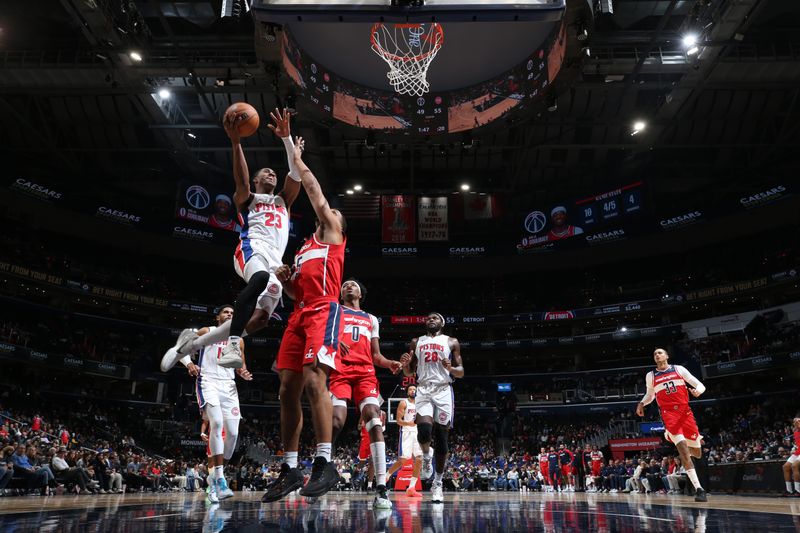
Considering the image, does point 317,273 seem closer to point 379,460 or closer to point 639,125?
point 379,460

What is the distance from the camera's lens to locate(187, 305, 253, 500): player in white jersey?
6559 mm

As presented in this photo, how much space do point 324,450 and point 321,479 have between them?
221mm

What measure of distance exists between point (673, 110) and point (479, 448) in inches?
707

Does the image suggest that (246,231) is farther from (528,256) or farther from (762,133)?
(528,256)

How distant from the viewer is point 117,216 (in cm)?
2808

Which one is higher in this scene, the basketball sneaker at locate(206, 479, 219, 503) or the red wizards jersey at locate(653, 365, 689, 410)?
the red wizards jersey at locate(653, 365, 689, 410)

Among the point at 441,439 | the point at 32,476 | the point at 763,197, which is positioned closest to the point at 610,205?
the point at 763,197

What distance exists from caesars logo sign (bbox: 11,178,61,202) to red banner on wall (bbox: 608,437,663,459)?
2793 cm

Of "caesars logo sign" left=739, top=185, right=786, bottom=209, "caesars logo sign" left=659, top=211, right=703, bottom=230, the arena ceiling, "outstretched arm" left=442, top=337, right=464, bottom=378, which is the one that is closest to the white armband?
"outstretched arm" left=442, top=337, right=464, bottom=378

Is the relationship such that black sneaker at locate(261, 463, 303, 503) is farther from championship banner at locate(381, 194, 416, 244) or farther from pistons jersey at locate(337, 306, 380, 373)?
championship banner at locate(381, 194, 416, 244)

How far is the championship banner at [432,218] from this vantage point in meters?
29.2

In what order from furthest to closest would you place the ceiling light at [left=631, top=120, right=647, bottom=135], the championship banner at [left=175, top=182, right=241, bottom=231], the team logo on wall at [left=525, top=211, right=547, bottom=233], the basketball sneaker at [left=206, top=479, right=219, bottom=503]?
the team logo on wall at [left=525, top=211, right=547, bottom=233], the championship banner at [left=175, top=182, right=241, bottom=231], the ceiling light at [left=631, top=120, right=647, bottom=135], the basketball sneaker at [left=206, top=479, right=219, bottom=503]

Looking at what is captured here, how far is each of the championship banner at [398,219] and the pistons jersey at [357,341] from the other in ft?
78.5

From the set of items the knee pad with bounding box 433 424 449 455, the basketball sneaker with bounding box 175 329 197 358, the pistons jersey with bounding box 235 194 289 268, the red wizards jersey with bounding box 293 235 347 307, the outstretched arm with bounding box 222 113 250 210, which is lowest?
the knee pad with bounding box 433 424 449 455
